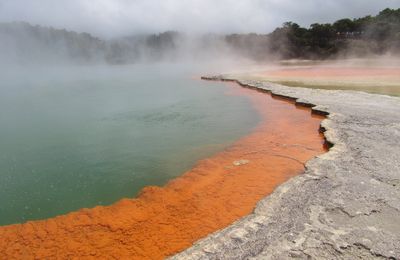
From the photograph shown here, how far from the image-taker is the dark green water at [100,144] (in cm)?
543

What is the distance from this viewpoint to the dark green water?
5430 mm

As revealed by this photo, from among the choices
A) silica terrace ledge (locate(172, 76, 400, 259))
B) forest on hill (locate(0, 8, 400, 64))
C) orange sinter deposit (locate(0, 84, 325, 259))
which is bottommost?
orange sinter deposit (locate(0, 84, 325, 259))

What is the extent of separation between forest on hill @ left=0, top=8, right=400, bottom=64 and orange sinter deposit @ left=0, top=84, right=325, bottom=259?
118ft

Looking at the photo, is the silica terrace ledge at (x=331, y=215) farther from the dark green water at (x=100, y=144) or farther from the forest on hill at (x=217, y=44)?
the forest on hill at (x=217, y=44)

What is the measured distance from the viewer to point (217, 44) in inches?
2416

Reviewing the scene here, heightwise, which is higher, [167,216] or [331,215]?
[331,215]

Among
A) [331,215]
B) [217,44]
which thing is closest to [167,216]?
[331,215]

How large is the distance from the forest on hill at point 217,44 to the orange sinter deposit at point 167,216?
3603 cm

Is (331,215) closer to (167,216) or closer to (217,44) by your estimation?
(167,216)

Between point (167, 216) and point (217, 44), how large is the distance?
2356 inches

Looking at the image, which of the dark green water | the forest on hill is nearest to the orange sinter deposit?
the dark green water

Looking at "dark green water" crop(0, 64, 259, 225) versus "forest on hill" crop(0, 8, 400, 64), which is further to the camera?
"forest on hill" crop(0, 8, 400, 64)

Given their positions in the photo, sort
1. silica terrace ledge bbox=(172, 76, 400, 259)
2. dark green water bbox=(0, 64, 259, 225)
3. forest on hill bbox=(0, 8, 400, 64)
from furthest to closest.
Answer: forest on hill bbox=(0, 8, 400, 64) → dark green water bbox=(0, 64, 259, 225) → silica terrace ledge bbox=(172, 76, 400, 259)

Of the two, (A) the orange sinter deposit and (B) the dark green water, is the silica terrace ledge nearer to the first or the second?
(A) the orange sinter deposit
